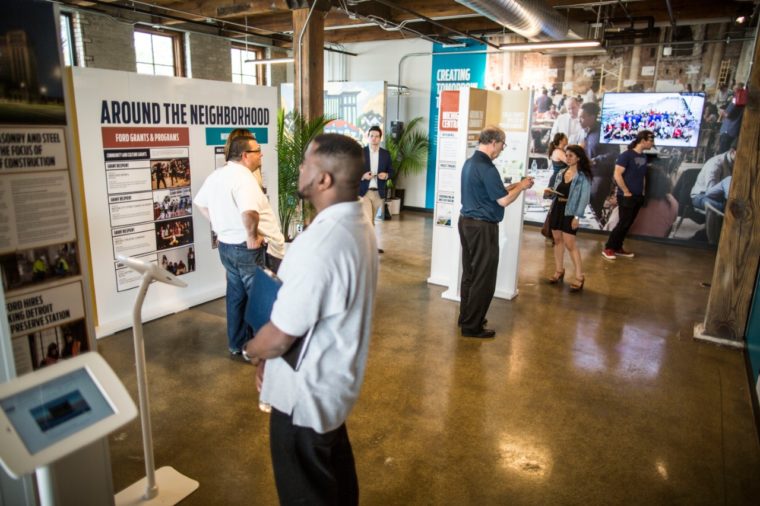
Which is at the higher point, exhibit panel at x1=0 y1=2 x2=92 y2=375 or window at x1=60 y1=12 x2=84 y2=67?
window at x1=60 y1=12 x2=84 y2=67

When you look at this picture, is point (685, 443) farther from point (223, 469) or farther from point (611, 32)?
point (611, 32)

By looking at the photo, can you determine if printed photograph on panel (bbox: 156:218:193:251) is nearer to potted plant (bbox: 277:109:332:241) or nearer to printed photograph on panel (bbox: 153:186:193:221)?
printed photograph on panel (bbox: 153:186:193:221)

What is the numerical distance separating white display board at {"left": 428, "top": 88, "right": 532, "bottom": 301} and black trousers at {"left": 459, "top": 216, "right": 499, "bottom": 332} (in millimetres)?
860

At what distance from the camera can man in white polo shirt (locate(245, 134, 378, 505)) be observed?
1.59 m

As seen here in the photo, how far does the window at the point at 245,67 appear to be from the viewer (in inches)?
437

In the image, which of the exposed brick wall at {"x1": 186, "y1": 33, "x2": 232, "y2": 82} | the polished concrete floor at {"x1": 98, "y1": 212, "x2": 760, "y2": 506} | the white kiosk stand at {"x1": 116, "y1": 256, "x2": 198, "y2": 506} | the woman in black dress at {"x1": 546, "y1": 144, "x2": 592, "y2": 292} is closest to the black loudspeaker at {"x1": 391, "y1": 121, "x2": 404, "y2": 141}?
the exposed brick wall at {"x1": 186, "y1": 33, "x2": 232, "y2": 82}

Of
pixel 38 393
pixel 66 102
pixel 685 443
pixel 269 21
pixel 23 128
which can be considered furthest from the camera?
pixel 269 21

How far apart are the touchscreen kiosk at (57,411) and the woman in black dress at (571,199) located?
518cm

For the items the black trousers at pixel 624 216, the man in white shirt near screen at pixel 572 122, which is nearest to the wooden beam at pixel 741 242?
the black trousers at pixel 624 216

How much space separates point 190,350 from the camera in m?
4.22

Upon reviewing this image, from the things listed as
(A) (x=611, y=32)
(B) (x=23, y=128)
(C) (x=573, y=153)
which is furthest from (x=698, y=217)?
(B) (x=23, y=128)

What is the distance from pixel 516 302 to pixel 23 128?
4716 mm

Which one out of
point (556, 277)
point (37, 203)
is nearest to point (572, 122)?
point (556, 277)

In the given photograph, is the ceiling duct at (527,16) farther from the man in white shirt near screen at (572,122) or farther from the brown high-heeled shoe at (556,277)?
the brown high-heeled shoe at (556,277)
